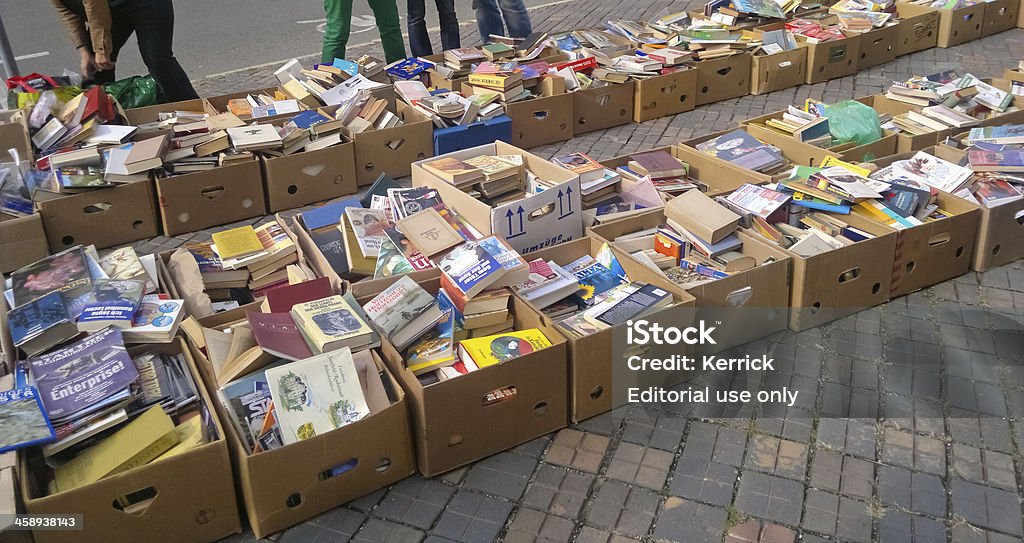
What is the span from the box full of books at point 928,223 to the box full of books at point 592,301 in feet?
4.30

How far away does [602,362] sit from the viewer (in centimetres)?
342

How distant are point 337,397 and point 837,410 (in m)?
1.97

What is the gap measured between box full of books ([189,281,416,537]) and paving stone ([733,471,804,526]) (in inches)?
47.2

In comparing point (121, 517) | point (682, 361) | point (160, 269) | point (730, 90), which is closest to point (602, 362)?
point (682, 361)

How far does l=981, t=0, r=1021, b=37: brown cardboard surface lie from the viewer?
Answer: 8.83m

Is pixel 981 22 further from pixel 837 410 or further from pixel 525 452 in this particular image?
pixel 525 452

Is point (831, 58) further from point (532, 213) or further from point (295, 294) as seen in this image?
point (295, 294)

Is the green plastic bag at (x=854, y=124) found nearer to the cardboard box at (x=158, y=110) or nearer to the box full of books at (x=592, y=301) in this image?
the box full of books at (x=592, y=301)

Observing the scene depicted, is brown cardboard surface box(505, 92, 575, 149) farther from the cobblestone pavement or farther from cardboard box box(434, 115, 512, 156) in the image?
the cobblestone pavement

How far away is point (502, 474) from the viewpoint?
3230 millimetres

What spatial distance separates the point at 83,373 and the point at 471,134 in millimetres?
3400

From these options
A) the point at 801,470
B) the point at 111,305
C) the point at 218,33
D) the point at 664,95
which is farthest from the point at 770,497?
the point at 218,33

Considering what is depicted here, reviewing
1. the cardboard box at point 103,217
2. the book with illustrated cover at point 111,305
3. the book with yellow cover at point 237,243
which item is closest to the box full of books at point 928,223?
the book with yellow cover at point 237,243

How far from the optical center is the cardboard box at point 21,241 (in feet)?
15.2
